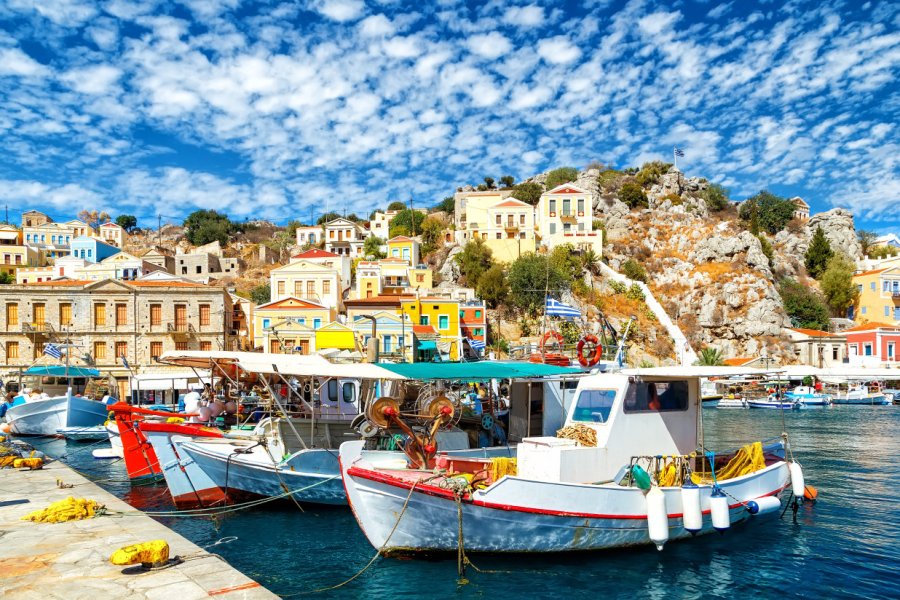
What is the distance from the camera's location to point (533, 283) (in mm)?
56719

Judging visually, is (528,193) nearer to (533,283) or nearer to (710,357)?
(533,283)

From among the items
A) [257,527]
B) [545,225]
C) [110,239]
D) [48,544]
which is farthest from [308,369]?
[110,239]

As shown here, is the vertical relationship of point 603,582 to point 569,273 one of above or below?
below

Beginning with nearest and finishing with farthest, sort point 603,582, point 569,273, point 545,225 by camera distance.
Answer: point 603,582, point 569,273, point 545,225

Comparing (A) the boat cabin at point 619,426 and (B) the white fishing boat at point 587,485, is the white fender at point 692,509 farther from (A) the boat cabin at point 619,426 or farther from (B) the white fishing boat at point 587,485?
(A) the boat cabin at point 619,426

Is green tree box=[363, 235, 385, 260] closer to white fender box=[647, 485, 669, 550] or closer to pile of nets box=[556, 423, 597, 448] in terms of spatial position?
pile of nets box=[556, 423, 597, 448]

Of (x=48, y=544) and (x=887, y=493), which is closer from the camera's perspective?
(x=48, y=544)

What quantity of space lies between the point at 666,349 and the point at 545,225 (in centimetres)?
1916

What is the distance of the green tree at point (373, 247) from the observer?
72.6 meters

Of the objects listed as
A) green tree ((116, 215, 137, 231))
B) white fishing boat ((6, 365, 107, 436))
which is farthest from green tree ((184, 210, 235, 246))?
white fishing boat ((6, 365, 107, 436))

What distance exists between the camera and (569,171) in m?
97.7

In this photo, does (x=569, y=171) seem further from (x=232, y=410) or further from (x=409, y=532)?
(x=409, y=532)

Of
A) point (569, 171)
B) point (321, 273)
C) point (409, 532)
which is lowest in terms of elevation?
point (409, 532)

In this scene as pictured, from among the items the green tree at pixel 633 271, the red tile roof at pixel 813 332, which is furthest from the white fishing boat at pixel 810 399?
the green tree at pixel 633 271
